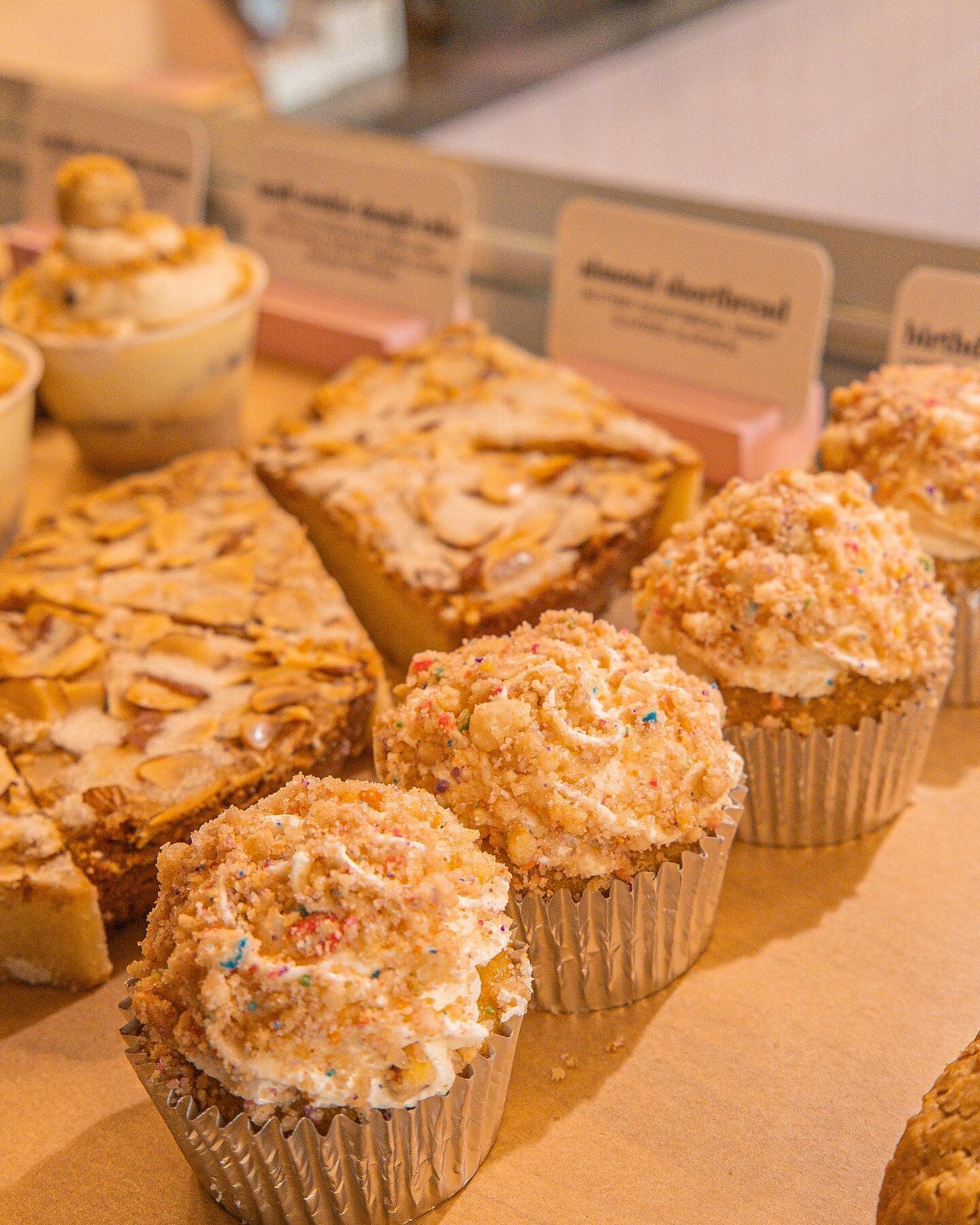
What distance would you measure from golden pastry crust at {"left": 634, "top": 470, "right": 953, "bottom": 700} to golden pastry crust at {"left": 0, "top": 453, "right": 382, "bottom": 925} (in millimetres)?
560

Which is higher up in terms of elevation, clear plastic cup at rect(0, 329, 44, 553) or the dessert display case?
clear plastic cup at rect(0, 329, 44, 553)

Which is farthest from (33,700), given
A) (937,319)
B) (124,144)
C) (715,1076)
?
(124,144)

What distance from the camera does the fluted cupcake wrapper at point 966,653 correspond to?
6.32 ft

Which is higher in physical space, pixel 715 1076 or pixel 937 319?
pixel 937 319

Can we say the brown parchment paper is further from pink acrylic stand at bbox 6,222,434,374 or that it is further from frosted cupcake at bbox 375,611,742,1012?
pink acrylic stand at bbox 6,222,434,374

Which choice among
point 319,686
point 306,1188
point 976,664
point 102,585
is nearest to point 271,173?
point 102,585

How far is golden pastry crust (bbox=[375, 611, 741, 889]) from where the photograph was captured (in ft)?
4.81

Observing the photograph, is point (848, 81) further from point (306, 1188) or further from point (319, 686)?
point (306, 1188)

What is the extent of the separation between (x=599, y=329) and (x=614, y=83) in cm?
123

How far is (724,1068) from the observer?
161cm

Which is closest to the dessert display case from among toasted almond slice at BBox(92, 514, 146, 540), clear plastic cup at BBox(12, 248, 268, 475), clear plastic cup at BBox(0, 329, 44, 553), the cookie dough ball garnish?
toasted almond slice at BBox(92, 514, 146, 540)

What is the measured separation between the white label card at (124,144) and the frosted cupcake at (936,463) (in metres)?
1.82

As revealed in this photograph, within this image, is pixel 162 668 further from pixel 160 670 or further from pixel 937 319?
pixel 937 319

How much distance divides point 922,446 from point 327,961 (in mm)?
1225
